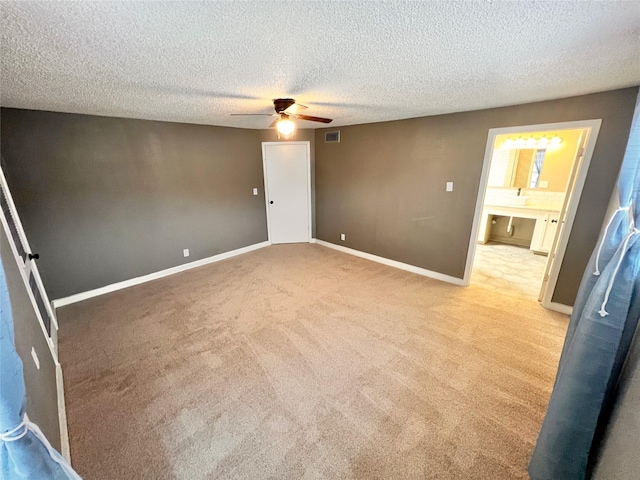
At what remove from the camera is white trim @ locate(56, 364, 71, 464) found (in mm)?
1450

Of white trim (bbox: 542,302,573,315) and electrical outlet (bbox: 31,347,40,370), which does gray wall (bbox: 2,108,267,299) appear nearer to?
electrical outlet (bbox: 31,347,40,370)

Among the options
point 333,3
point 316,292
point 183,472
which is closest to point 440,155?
point 316,292

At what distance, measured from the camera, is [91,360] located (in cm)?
217

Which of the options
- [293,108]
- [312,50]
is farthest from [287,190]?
[312,50]

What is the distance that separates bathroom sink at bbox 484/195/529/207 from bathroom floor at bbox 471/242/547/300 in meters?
0.88

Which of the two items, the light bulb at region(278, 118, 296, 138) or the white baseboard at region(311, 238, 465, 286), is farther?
the white baseboard at region(311, 238, 465, 286)

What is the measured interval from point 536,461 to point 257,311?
2442mm

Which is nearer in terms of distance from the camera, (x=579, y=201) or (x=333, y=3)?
(x=333, y=3)

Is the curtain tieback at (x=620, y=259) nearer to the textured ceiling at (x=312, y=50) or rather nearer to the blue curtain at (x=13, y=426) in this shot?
the textured ceiling at (x=312, y=50)

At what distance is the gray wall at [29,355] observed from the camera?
3.81 feet

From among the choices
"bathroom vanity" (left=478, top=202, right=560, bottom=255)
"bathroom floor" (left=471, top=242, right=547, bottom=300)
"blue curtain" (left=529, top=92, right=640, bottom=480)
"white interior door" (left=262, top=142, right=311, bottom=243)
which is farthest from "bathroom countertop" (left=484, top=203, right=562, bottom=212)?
"blue curtain" (left=529, top=92, right=640, bottom=480)

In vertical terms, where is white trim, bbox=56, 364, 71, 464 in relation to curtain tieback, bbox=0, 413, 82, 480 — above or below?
below

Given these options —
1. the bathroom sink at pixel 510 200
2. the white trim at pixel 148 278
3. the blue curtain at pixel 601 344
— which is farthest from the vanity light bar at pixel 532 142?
the white trim at pixel 148 278

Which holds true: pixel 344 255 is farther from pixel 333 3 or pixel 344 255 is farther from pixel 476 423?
pixel 333 3
